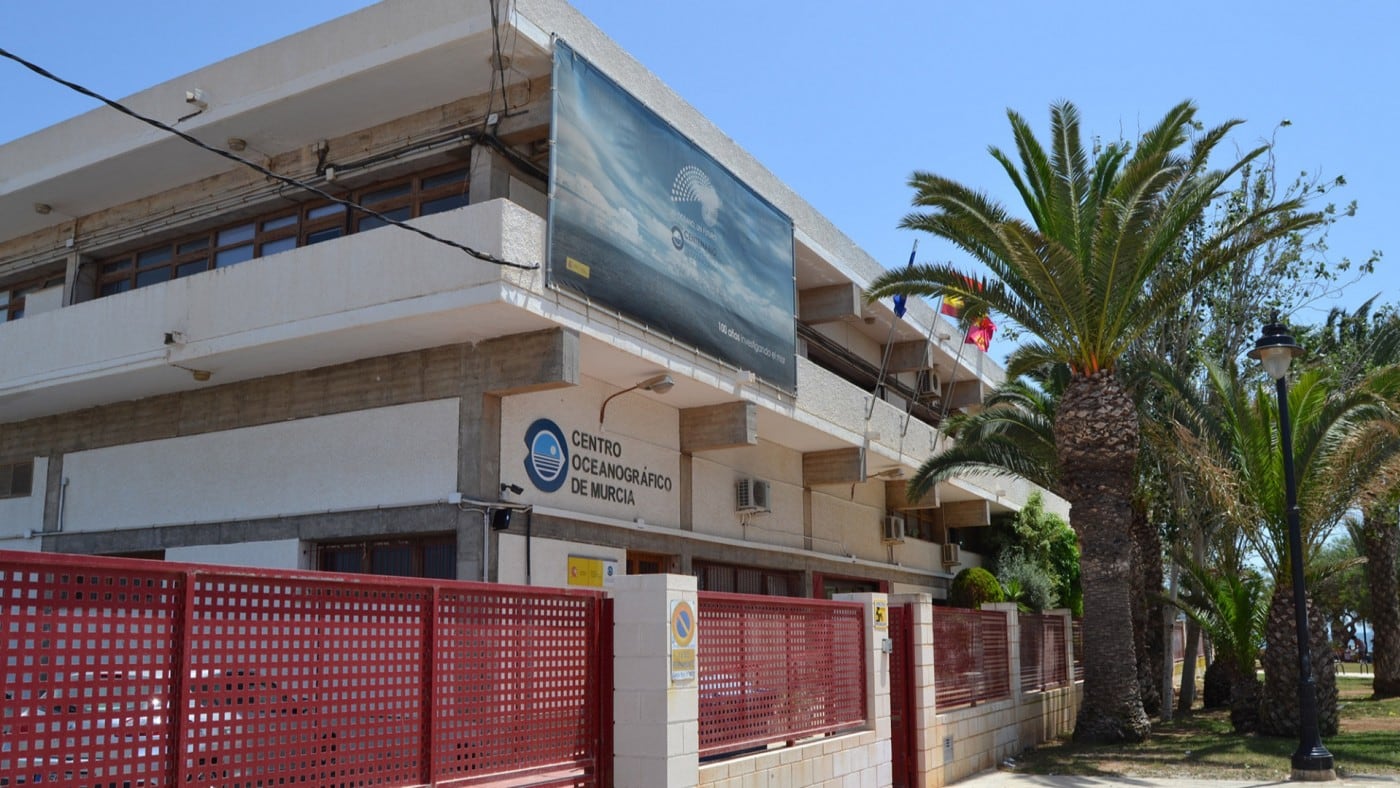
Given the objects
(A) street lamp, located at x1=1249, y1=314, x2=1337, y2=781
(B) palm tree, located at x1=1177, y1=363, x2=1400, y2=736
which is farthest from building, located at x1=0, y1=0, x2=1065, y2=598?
(A) street lamp, located at x1=1249, y1=314, x2=1337, y2=781

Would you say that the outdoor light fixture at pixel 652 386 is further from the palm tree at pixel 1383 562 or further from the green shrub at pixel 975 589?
the palm tree at pixel 1383 562

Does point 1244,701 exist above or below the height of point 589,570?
below

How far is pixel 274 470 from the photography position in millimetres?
15445

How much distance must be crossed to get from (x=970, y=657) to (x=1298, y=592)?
14.3ft

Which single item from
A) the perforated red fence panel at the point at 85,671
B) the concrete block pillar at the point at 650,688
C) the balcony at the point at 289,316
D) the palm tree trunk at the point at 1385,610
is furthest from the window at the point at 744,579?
the palm tree trunk at the point at 1385,610

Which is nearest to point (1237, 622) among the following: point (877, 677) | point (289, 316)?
point (877, 677)

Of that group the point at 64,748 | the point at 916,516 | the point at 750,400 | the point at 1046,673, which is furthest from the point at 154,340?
the point at 916,516

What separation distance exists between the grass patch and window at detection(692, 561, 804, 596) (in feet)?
17.0

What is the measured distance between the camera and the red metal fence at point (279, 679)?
5.33m

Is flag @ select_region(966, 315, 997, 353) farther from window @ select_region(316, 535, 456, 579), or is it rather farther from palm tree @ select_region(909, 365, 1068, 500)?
window @ select_region(316, 535, 456, 579)

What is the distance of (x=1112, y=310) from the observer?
17984mm

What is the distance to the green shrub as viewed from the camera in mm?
27578

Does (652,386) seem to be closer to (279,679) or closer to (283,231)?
(283,231)

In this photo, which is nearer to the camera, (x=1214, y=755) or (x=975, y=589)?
(x=1214, y=755)
